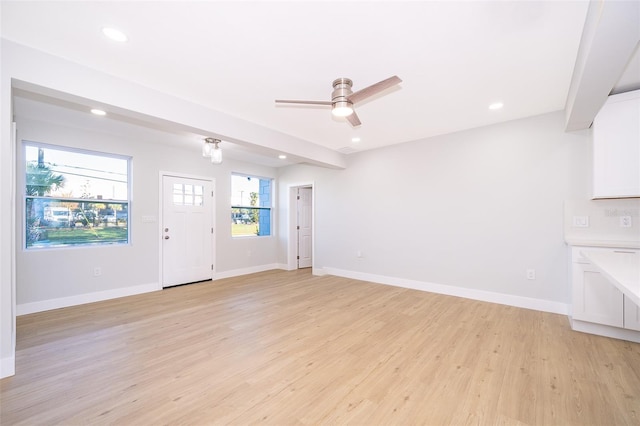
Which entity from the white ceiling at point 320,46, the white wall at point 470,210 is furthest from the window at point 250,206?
the white ceiling at point 320,46

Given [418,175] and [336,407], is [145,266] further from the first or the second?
[418,175]

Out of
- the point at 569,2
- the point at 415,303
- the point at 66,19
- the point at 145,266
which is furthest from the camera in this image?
Result: the point at 145,266

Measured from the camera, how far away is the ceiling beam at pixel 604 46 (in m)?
1.46

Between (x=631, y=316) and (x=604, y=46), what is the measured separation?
8.67 ft

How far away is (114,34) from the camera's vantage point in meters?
2.05

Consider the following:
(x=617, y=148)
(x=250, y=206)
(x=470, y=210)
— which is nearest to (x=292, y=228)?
(x=250, y=206)

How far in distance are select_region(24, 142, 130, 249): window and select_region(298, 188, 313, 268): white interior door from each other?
12.1ft

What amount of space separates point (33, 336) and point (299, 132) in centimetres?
408

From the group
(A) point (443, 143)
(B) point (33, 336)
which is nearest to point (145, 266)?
(B) point (33, 336)

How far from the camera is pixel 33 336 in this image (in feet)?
9.48

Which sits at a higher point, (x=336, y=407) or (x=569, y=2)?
(x=569, y=2)

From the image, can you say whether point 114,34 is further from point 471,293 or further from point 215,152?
point 471,293

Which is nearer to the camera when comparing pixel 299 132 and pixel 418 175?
pixel 299 132

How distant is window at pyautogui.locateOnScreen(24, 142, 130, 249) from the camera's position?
3766mm
